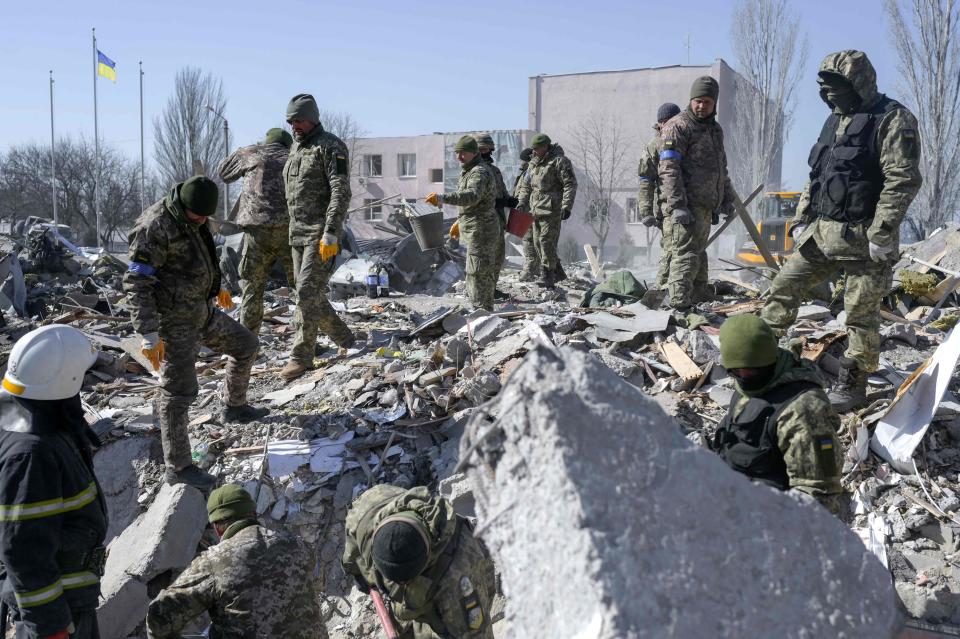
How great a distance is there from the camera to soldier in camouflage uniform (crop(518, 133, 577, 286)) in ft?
31.8

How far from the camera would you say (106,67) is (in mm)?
25406

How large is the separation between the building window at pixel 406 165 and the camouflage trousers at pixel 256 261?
2991 centimetres

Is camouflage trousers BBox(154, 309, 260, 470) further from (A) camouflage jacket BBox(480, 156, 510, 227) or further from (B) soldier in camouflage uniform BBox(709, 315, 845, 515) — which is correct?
(A) camouflage jacket BBox(480, 156, 510, 227)

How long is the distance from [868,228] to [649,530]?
375 centimetres

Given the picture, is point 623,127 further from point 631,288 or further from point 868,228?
point 868,228

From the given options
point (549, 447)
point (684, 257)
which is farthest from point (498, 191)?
point (549, 447)

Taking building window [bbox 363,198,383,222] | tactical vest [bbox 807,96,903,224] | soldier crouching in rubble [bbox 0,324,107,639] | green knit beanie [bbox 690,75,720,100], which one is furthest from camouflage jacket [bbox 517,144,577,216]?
building window [bbox 363,198,383,222]

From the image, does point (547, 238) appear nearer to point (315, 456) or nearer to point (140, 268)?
point (315, 456)

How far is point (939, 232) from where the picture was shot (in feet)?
28.8

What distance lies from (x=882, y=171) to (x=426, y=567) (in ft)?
11.4

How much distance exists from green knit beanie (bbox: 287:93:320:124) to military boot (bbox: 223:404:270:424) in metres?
2.24

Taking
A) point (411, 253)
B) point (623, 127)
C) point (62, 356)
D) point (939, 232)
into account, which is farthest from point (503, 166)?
point (62, 356)

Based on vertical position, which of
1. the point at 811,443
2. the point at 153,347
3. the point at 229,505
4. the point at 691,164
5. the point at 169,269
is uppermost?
the point at 691,164

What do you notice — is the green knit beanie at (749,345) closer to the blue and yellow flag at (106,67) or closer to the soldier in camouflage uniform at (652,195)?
the soldier in camouflage uniform at (652,195)
